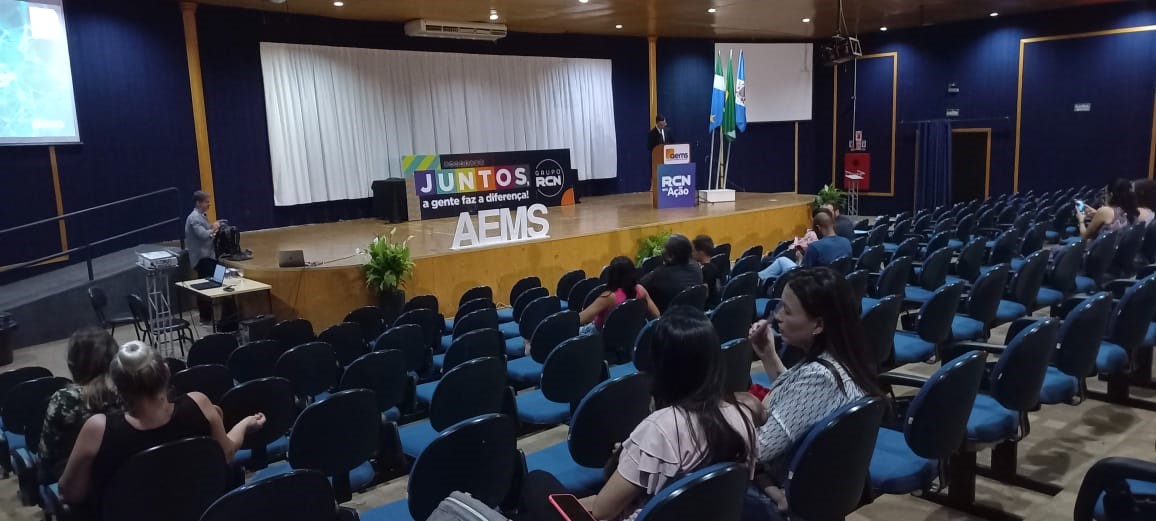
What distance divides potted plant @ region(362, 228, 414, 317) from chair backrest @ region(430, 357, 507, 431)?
166 inches

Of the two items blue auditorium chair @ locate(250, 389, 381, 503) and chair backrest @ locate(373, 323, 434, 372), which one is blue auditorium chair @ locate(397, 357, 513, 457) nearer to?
blue auditorium chair @ locate(250, 389, 381, 503)

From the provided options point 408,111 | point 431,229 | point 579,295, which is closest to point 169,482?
point 579,295

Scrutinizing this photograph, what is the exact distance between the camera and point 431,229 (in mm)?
10711

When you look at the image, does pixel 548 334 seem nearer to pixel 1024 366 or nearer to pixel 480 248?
pixel 1024 366

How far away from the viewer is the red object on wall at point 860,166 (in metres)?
16.7

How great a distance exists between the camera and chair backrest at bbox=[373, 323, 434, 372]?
4.38m

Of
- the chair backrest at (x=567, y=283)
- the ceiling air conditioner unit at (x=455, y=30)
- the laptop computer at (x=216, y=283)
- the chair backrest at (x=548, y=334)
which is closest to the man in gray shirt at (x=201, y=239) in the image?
the laptop computer at (x=216, y=283)

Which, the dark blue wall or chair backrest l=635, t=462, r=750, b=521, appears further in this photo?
the dark blue wall

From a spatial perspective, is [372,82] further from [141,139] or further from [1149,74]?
[1149,74]

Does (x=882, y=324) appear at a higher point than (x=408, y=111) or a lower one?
lower

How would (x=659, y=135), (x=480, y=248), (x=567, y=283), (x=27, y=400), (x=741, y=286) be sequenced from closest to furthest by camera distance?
(x=27, y=400), (x=741, y=286), (x=567, y=283), (x=480, y=248), (x=659, y=135)

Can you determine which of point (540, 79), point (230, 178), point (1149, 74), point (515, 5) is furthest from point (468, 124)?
point (1149, 74)

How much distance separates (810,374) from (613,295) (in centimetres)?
251

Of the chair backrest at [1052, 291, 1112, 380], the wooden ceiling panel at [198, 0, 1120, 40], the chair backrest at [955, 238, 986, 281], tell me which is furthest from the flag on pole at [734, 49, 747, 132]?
Result: the chair backrest at [1052, 291, 1112, 380]
